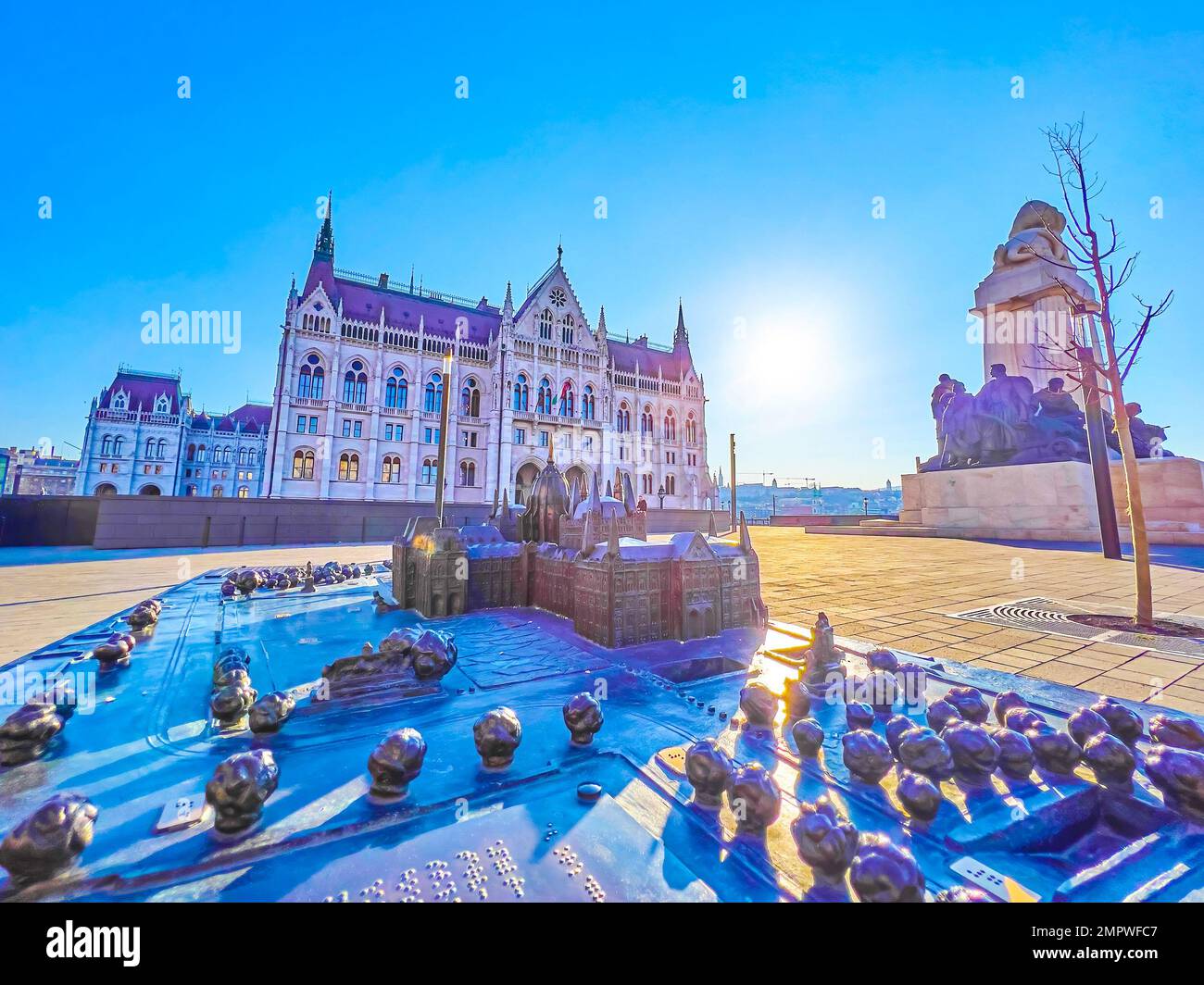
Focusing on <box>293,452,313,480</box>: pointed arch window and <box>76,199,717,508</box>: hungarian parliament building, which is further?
<box>76,199,717,508</box>: hungarian parliament building

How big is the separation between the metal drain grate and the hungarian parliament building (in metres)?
22.3

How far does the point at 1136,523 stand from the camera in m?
6.24

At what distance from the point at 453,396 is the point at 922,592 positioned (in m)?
39.4

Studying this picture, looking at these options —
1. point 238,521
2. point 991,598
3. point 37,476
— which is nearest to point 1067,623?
point 991,598

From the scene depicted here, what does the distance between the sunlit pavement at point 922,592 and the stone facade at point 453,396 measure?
73.6 ft

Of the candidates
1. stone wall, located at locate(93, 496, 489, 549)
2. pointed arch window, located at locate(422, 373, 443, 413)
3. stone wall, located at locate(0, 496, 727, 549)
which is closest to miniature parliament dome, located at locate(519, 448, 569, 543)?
stone wall, located at locate(93, 496, 489, 549)

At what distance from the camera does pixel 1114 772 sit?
7.60 ft

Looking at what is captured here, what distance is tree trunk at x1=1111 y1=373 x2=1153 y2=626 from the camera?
5.70 m

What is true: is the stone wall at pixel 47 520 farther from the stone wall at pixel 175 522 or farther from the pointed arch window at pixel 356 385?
the pointed arch window at pixel 356 385

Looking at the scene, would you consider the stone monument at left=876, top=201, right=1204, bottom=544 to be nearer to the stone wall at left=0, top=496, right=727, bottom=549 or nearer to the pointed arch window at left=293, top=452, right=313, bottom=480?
the stone wall at left=0, top=496, right=727, bottom=549

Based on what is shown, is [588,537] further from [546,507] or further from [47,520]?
[47,520]

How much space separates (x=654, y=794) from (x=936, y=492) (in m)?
24.5
